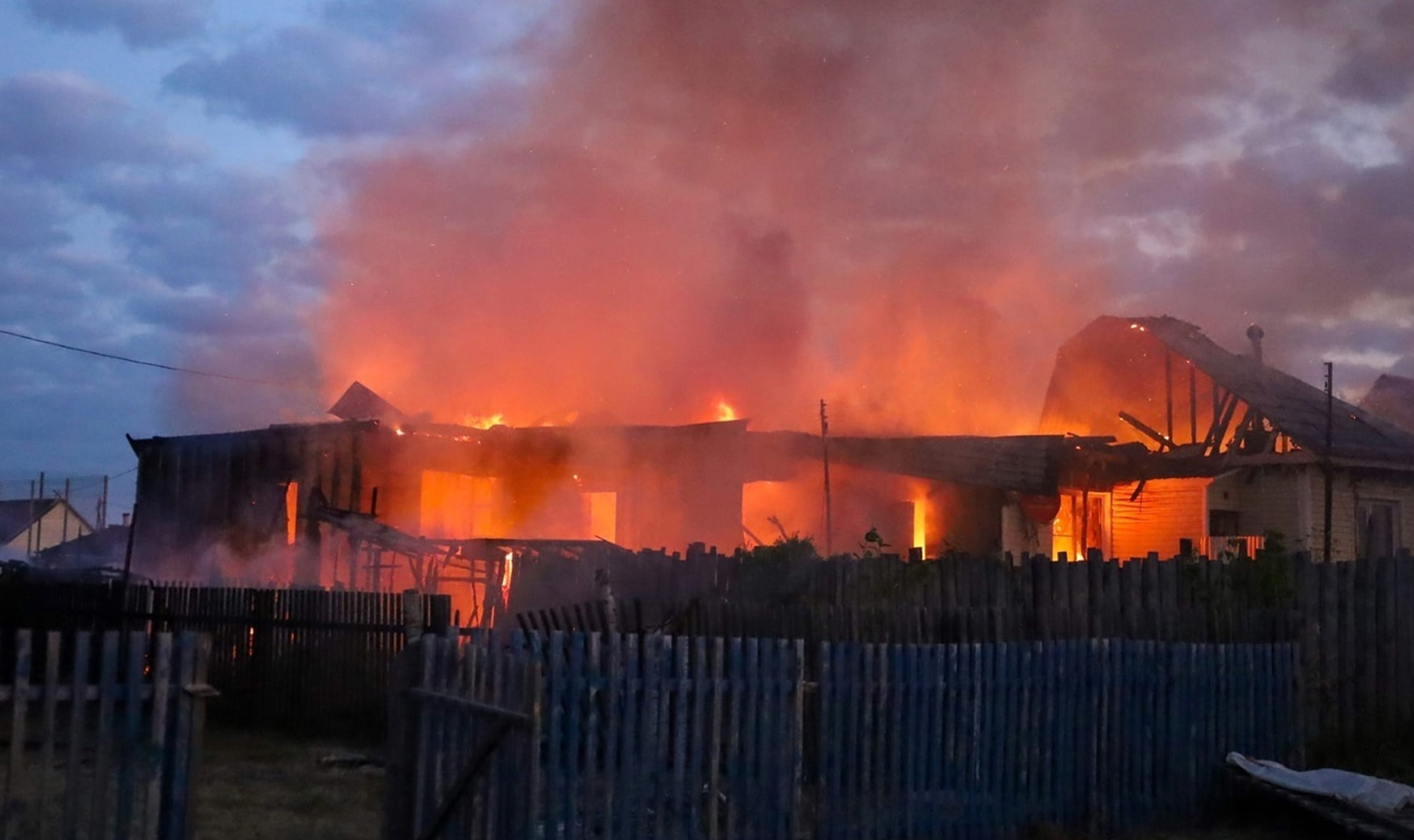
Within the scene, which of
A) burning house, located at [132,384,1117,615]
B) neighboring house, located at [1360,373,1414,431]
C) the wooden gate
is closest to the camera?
the wooden gate

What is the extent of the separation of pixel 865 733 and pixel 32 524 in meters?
58.4

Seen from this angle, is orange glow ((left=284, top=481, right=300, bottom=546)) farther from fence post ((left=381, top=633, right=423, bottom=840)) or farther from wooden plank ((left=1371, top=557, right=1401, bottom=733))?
wooden plank ((left=1371, top=557, right=1401, bottom=733))

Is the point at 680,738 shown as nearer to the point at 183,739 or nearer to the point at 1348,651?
the point at 183,739

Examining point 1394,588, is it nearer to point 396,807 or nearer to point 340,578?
point 396,807

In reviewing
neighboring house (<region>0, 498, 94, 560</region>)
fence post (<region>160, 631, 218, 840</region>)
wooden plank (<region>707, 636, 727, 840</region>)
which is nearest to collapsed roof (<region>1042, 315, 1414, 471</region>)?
wooden plank (<region>707, 636, 727, 840</region>)

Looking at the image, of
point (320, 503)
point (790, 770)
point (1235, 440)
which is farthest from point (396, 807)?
point (1235, 440)

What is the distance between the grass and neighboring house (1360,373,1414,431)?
37571 millimetres

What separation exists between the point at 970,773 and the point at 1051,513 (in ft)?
47.6

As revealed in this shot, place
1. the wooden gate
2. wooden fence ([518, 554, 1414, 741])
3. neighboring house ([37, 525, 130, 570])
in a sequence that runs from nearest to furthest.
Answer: the wooden gate < wooden fence ([518, 554, 1414, 741]) < neighboring house ([37, 525, 130, 570])

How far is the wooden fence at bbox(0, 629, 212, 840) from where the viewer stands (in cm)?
516

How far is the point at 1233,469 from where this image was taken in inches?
953

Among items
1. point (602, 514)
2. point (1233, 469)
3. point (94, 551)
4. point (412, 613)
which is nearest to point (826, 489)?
point (602, 514)

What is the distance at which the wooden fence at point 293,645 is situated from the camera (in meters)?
12.6

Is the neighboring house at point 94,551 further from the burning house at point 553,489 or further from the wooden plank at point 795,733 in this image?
the wooden plank at point 795,733
